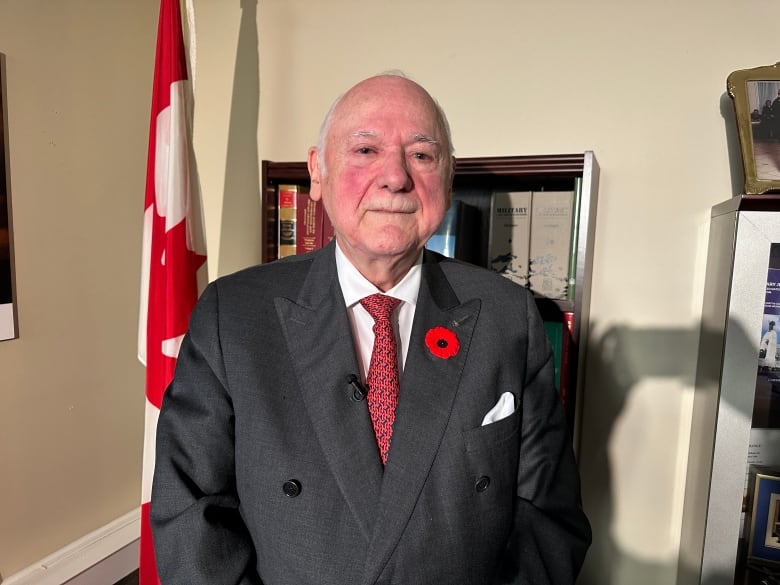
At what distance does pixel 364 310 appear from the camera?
0.94 meters

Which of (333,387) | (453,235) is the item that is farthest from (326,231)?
(333,387)

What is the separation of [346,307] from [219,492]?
40cm

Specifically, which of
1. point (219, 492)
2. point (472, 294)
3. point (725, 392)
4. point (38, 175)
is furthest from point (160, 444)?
point (725, 392)

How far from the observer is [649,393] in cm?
151

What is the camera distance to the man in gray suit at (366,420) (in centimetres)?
79

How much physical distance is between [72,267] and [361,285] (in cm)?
128

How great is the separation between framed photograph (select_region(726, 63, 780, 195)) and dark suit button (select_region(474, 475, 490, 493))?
1.04 metres

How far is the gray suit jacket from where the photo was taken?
784 millimetres

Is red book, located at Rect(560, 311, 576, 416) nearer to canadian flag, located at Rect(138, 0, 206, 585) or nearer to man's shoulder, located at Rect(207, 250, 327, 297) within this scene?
man's shoulder, located at Rect(207, 250, 327, 297)

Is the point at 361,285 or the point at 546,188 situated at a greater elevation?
the point at 546,188

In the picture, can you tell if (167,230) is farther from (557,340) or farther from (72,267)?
(557,340)

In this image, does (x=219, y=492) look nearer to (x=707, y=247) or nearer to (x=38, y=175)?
(x=38, y=175)

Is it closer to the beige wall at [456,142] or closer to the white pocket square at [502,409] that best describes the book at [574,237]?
the beige wall at [456,142]

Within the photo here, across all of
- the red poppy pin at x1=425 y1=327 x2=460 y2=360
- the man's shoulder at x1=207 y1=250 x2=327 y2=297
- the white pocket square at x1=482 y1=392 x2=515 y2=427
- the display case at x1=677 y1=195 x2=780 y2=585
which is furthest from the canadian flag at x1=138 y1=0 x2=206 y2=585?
the display case at x1=677 y1=195 x2=780 y2=585
